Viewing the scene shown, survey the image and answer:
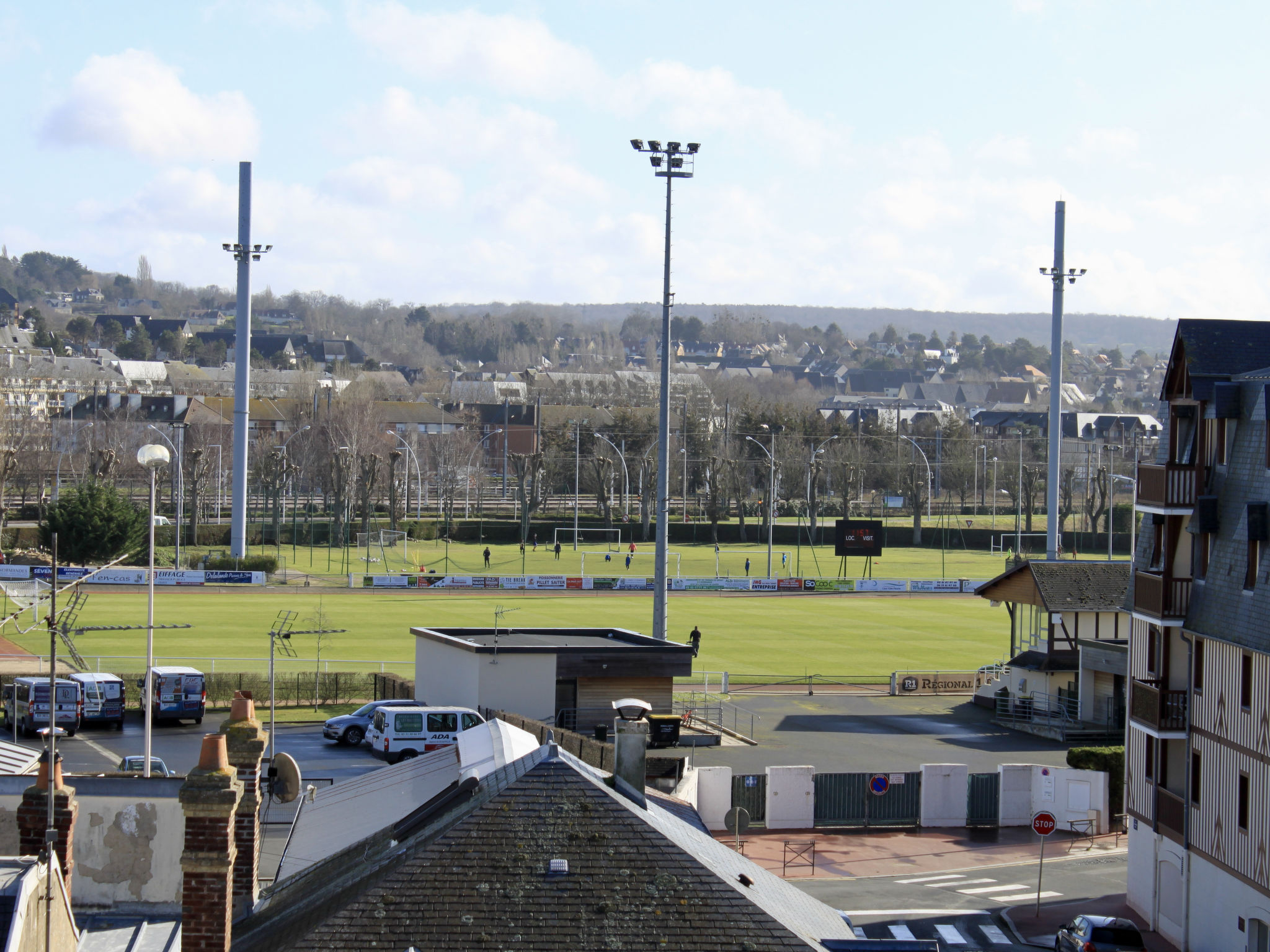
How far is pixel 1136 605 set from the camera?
81.9 feet

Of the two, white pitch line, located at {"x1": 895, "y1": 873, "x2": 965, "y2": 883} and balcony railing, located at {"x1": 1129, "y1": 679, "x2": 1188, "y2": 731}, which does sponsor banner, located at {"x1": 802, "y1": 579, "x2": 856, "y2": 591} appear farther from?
balcony railing, located at {"x1": 1129, "y1": 679, "x2": 1188, "y2": 731}

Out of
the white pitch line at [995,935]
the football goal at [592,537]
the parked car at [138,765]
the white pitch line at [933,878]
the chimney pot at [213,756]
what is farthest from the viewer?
the football goal at [592,537]

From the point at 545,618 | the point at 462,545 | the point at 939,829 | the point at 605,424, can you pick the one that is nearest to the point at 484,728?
the point at 939,829

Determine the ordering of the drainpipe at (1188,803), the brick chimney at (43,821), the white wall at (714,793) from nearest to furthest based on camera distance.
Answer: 1. the brick chimney at (43,821)
2. the drainpipe at (1188,803)
3. the white wall at (714,793)

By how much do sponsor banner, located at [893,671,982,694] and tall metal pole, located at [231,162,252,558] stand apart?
40015 millimetres

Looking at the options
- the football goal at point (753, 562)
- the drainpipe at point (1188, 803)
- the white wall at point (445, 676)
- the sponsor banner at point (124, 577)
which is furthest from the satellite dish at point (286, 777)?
the football goal at point (753, 562)

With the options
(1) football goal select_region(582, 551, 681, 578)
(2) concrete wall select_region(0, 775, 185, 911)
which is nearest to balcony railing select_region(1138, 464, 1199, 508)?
(2) concrete wall select_region(0, 775, 185, 911)

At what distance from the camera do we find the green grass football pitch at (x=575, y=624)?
48.1 metres

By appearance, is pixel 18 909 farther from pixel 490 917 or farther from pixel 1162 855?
pixel 1162 855

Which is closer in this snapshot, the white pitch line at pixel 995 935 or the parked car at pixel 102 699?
the white pitch line at pixel 995 935

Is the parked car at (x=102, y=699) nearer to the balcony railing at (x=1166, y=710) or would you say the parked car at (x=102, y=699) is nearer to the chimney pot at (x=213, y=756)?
the balcony railing at (x=1166, y=710)

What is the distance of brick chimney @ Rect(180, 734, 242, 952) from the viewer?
34.0 feet

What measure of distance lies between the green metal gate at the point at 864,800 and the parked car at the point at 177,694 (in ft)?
54.0

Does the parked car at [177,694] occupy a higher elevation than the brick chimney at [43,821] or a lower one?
lower
